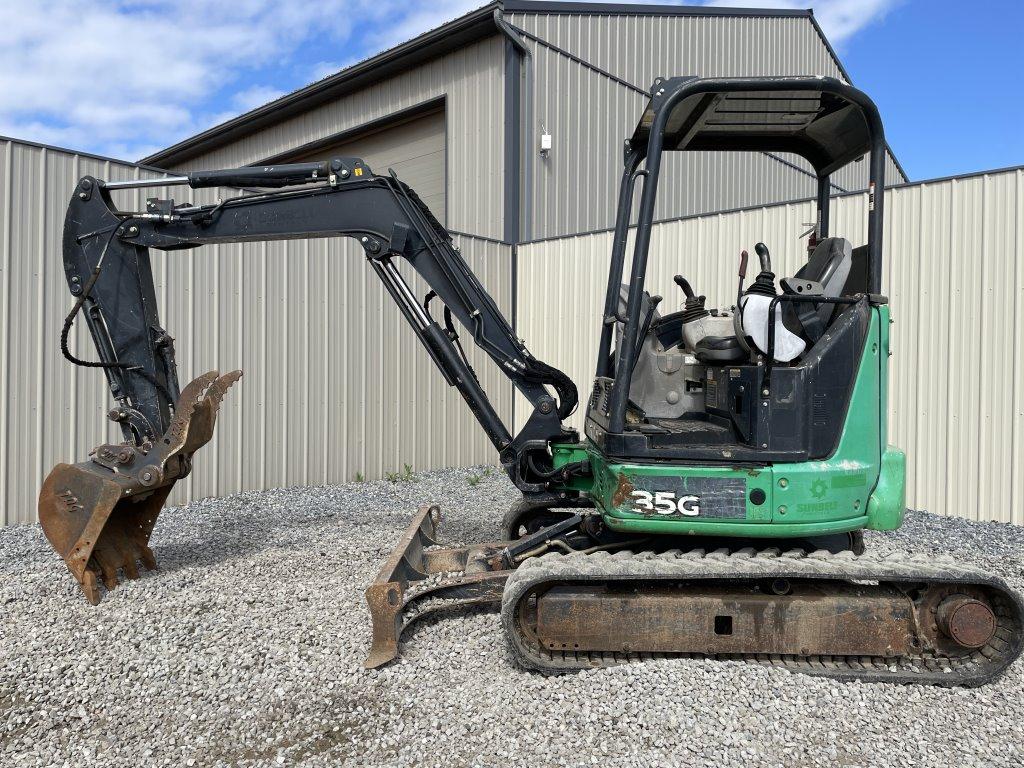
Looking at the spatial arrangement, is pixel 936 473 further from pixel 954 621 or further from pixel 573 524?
pixel 573 524

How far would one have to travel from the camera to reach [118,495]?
4.41 meters

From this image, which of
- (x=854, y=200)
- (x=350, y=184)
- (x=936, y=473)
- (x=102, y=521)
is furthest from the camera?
(x=854, y=200)

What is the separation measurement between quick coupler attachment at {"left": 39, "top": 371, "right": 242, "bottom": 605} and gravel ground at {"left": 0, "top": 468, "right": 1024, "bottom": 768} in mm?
258

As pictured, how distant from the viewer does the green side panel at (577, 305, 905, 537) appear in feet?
12.1

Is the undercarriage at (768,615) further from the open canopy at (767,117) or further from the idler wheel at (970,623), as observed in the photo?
the open canopy at (767,117)

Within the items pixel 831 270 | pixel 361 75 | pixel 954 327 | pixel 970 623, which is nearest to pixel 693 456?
pixel 831 270

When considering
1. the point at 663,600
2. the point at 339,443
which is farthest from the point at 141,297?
the point at 339,443

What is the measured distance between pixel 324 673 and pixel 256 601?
3.84 feet

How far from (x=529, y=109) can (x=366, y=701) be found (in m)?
9.90

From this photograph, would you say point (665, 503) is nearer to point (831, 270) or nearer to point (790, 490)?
point (790, 490)

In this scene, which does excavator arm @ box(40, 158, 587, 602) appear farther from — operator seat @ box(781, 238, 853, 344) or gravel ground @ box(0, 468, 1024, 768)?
operator seat @ box(781, 238, 853, 344)

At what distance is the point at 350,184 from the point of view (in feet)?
15.4

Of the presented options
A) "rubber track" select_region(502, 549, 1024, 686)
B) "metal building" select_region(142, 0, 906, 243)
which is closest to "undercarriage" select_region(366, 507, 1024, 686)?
"rubber track" select_region(502, 549, 1024, 686)

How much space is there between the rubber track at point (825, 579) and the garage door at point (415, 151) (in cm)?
1041
